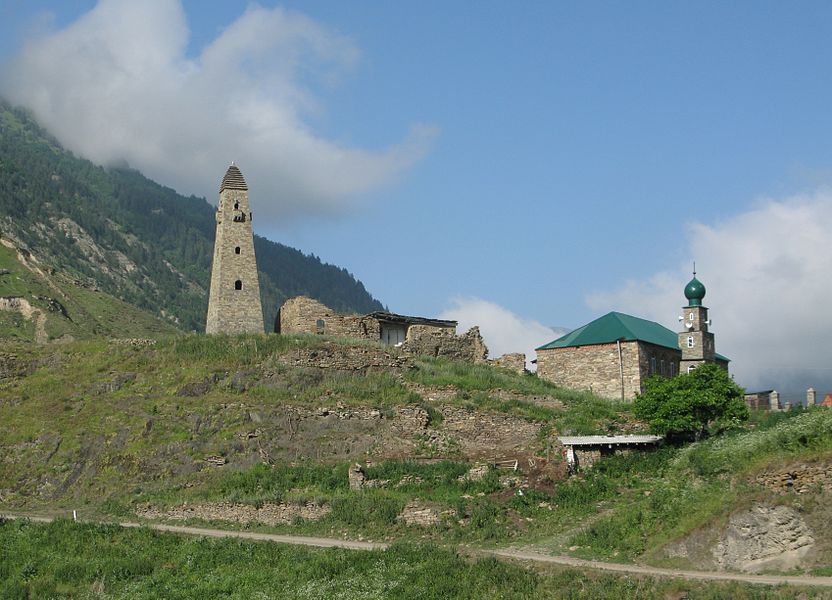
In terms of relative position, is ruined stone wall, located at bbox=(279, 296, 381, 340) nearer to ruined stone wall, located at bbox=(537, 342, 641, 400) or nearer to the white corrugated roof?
ruined stone wall, located at bbox=(537, 342, 641, 400)

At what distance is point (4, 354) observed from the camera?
40.0 metres

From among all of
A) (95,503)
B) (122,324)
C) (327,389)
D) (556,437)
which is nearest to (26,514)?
(95,503)

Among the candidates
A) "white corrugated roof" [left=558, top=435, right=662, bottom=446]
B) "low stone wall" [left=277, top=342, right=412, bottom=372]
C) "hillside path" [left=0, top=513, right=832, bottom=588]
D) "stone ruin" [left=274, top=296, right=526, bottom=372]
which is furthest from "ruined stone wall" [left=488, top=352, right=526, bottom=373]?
"hillside path" [left=0, top=513, right=832, bottom=588]

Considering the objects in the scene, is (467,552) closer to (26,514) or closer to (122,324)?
(26,514)

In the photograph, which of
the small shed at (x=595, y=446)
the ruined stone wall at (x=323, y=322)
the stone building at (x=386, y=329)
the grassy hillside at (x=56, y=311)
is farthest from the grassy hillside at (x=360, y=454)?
the grassy hillside at (x=56, y=311)

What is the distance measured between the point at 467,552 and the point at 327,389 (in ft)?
47.7

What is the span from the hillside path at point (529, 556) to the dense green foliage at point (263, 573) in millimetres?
655

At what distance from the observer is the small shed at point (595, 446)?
3002cm

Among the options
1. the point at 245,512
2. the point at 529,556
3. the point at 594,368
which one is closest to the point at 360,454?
the point at 245,512

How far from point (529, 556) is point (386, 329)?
26384mm

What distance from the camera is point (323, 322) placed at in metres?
46.1

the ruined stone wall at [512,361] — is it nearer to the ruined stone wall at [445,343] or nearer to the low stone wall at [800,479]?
the ruined stone wall at [445,343]

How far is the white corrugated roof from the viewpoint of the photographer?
101 feet

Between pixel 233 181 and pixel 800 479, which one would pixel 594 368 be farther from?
pixel 800 479
